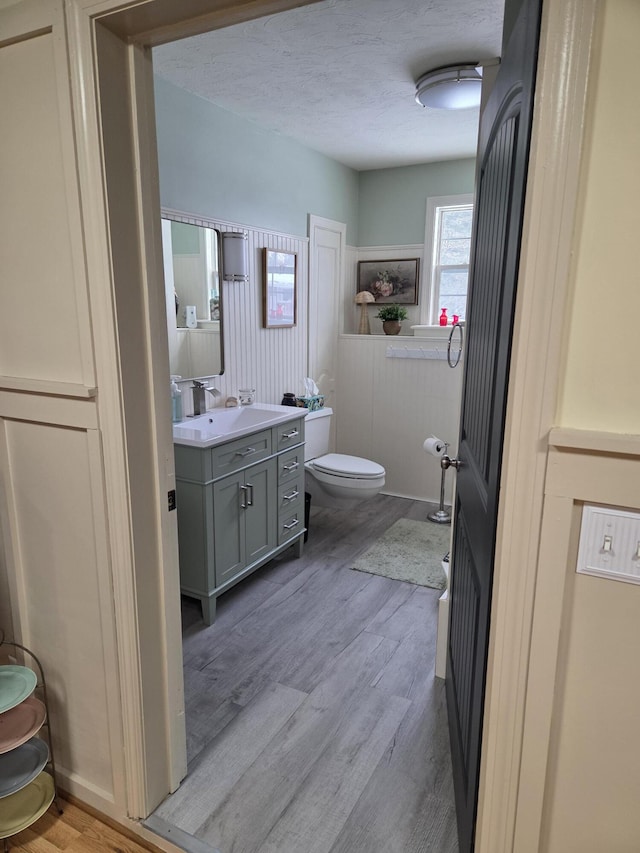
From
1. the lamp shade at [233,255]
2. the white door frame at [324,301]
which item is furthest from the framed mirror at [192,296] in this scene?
the white door frame at [324,301]

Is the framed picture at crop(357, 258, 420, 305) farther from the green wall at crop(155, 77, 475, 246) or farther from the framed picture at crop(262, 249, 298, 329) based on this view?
the framed picture at crop(262, 249, 298, 329)

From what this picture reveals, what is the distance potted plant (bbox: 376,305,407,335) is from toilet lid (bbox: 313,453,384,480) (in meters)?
1.19

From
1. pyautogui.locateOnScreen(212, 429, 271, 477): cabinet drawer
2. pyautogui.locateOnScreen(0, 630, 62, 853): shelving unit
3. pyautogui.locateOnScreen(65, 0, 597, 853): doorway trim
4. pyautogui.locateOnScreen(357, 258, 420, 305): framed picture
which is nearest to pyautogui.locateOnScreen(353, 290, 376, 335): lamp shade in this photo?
pyautogui.locateOnScreen(357, 258, 420, 305): framed picture

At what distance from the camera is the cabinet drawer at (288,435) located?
114 inches

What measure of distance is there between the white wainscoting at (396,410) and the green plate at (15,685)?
3.11 meters

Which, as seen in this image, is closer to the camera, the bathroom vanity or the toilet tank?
the bathroom vanity

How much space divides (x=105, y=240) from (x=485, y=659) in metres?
1.25

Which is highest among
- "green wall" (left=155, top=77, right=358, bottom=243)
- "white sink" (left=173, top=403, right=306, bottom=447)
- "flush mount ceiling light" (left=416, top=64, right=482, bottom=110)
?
"flush mount ceiling light" (left=416, top=64, right=482, bottom=110)

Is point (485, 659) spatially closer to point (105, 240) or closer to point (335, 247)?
point (105, 240)

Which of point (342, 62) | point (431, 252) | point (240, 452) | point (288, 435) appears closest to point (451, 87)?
point (342, 62)

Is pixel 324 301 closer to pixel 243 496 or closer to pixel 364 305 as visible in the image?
pixel 364 305

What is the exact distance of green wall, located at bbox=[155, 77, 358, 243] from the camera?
2.67m

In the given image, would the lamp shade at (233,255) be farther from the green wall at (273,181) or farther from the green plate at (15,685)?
the green plate at (15,685)

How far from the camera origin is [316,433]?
386cm
